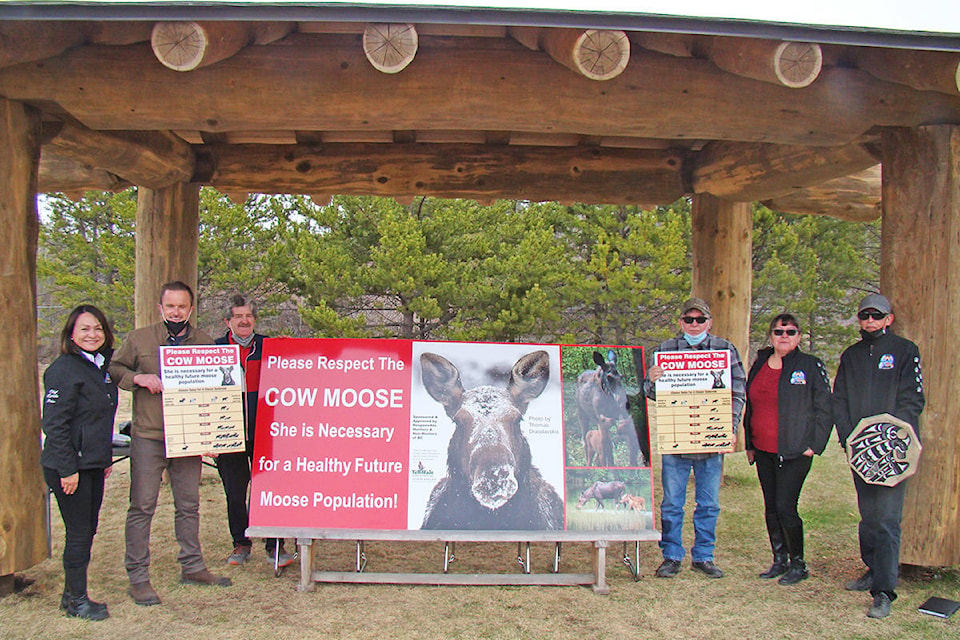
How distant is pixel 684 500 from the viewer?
4.93 meters

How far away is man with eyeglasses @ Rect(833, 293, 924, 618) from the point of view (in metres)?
4.34

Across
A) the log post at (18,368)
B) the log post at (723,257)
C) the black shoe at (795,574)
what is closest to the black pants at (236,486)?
the log post at (18,368)

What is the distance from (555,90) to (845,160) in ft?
7.66

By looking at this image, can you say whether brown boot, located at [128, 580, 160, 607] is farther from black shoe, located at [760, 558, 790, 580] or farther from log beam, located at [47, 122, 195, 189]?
black shoe, located at [760, 558, 790, 580]

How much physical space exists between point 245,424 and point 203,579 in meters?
0.97

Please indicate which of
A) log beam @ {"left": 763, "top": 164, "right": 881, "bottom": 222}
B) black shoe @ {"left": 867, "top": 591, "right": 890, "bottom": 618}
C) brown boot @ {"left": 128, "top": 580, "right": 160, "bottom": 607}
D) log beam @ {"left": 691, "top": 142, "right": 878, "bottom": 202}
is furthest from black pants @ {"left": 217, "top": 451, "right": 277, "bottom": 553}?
log beam @ {"left": 763, "top": 164, "right": 881, "bottom": 222}

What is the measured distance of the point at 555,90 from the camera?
4430 millimetres

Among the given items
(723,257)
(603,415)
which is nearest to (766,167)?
(723,257)

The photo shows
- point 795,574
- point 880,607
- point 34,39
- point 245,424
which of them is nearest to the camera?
point 34,39

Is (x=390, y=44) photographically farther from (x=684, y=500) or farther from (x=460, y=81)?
(x=684, y=500)

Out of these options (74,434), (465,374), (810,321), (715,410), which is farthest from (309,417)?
(810,321)

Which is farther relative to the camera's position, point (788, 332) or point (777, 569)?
point (777, 569)

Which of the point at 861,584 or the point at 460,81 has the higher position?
the point at 460,81

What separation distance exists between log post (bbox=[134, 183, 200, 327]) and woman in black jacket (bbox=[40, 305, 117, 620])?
10.1 feet
